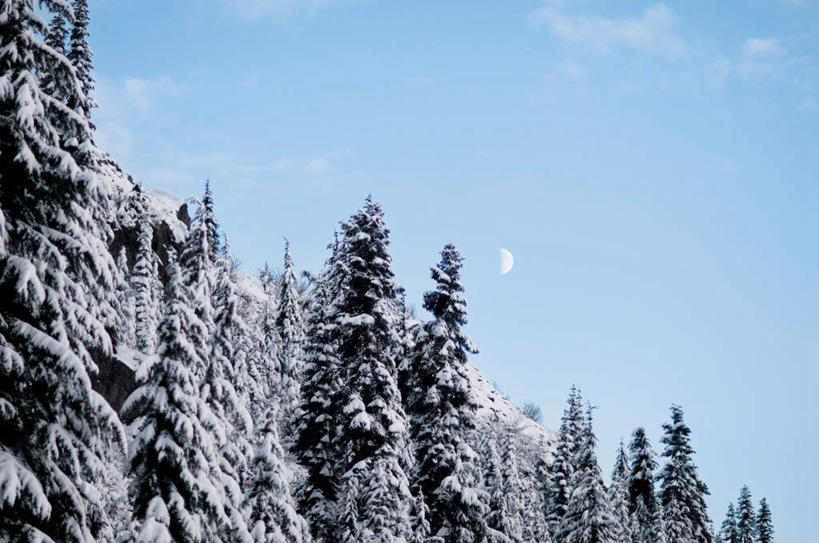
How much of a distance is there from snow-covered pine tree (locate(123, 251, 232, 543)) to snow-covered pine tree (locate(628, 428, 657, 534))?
47.1 metres

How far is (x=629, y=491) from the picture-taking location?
5747 centimetres

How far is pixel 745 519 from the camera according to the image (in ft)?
210

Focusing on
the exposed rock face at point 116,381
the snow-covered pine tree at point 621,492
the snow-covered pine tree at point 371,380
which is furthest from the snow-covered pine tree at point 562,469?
the exposed rock face at point 116,381

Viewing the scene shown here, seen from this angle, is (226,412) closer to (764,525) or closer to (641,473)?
(641,473)

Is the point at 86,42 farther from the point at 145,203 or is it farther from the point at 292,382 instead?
the point at 145,203

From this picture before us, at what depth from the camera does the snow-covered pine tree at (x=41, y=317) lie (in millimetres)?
11938

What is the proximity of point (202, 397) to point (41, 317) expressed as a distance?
5205mm

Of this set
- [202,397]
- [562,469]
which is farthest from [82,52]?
[562,469]

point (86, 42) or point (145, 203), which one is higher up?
point (145, 203)

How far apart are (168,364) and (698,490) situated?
47.1 meters

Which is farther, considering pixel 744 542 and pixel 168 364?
pixel 744 542

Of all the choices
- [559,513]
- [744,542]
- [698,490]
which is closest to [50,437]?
[559,513]

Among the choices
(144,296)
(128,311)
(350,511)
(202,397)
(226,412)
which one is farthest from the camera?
(144,296)

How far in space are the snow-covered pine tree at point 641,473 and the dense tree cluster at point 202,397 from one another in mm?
6436
